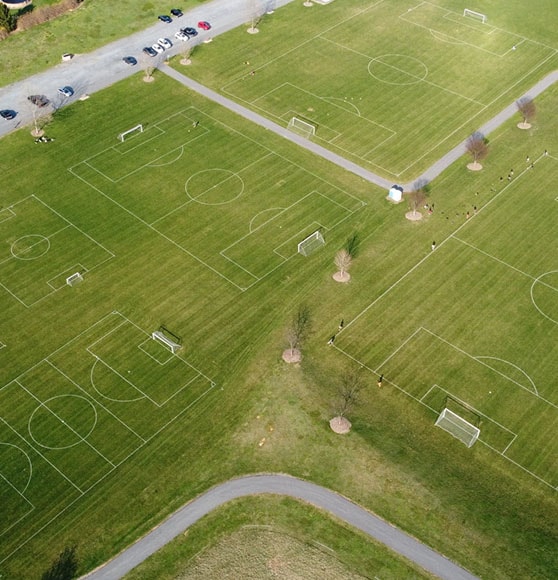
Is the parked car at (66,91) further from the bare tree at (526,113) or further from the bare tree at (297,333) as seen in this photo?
the bare tree at (526,113)

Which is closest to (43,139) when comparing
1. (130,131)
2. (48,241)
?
(130,131)

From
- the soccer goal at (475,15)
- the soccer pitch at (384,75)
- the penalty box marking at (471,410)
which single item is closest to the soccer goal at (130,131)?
the soccer pitch at (384,75)

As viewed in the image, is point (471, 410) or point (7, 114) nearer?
point (471, 410)

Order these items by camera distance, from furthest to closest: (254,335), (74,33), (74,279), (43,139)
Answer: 1. (74,33)
2. (43,139)
3. (74,279)
4. (254,335)

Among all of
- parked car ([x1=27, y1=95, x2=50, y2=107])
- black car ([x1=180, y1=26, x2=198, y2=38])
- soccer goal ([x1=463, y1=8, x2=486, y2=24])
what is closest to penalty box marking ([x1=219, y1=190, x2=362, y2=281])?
parked car ([x1=27, y1=95, x2=50, y2=107])

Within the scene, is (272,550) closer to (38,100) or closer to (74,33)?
(38,100)

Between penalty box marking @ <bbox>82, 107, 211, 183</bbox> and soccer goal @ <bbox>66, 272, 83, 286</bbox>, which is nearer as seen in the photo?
soccer goal @ <bbox>66, 272, 83, 286</bbox>

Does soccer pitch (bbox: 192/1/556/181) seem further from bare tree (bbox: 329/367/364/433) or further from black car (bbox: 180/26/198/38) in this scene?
bare tree (bbox: 329/367/364/433)
